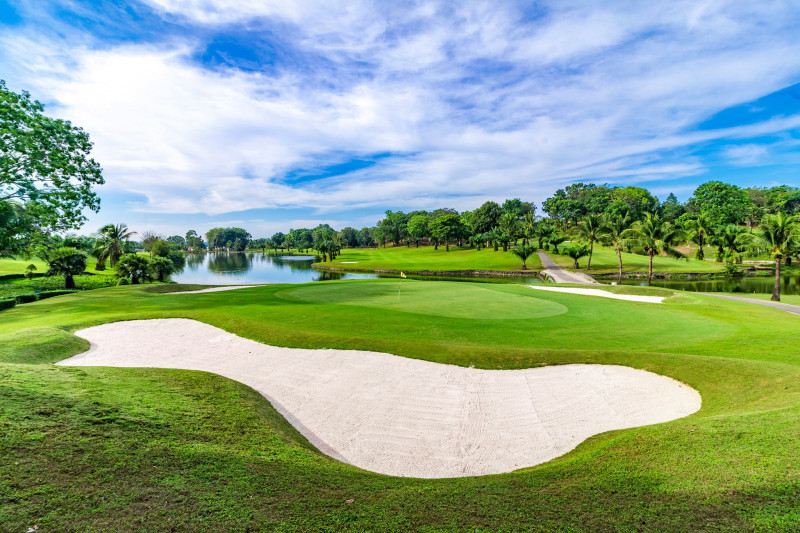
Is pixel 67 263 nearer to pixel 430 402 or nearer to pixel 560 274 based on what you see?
pixel 430 402

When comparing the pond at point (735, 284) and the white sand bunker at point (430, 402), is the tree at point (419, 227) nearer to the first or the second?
the pond at point (735, 284)

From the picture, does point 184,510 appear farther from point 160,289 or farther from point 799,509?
point 160,289

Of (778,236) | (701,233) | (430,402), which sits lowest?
(430,402)

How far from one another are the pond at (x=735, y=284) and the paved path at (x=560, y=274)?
842cm

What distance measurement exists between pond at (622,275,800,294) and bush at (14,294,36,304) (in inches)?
2580

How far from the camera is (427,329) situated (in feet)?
47.1

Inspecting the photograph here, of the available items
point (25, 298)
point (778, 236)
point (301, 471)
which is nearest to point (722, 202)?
point (778, 236)

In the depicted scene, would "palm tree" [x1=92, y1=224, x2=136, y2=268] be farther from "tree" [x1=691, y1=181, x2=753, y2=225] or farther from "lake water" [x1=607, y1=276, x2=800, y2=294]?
"tree" [x1=691, y1=181, x2=753, y2=225]

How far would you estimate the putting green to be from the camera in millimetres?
17969

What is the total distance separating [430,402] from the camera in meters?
8.70

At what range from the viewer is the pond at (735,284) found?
41.8 meters

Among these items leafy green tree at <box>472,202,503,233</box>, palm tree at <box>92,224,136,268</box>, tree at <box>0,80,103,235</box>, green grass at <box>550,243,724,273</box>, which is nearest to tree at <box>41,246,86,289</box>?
palm tree at <box>92,224,136,268</box>

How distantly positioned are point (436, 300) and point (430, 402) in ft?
43.9

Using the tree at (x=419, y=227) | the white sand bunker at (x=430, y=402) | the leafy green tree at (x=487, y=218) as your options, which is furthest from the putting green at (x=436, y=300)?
the tree at (x=419, y=227)
